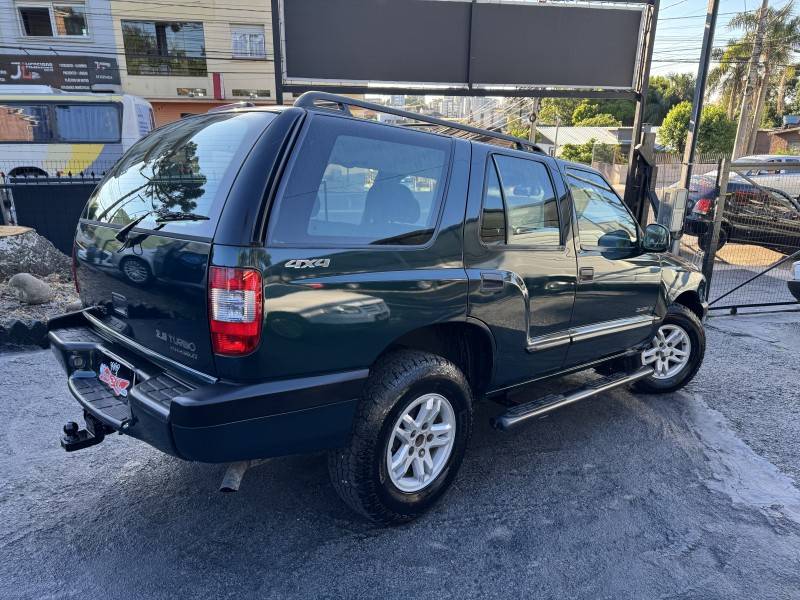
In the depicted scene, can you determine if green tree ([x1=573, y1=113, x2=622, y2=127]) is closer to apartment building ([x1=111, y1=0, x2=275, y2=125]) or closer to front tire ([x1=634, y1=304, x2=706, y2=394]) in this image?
apartment building ([x1=111, y1=0, x2=275, y2=125])

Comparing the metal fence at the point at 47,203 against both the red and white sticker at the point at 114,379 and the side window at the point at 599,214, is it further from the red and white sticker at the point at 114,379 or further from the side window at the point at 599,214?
the side window at the point at 599,214

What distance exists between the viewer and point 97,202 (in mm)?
3062

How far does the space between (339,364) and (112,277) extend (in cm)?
124

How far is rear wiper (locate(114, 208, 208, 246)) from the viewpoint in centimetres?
235

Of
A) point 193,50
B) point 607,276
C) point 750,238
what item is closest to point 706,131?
point 750,238

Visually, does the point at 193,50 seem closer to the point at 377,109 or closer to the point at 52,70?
the point at 52,70

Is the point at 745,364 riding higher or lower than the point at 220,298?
lower

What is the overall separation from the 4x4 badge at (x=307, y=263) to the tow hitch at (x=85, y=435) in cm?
137

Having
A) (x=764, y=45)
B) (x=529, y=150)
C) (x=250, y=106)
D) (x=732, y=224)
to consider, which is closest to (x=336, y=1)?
(x=529, y=150)

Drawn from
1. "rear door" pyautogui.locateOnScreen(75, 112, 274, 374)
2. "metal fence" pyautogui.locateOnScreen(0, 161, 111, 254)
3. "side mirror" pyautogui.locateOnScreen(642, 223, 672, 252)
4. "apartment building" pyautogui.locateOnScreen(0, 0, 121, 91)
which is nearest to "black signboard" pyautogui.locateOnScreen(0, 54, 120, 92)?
"apartment building" pyautogui.locateOnScreen(0, 0, 121, 91)

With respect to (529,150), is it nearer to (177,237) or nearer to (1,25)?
(177,237)

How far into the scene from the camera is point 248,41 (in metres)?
24.6

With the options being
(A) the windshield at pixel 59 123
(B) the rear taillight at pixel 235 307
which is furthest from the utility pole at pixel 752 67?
(B) the rear taillight at pixel 235 307

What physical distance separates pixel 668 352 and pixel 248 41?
81.6 feet
